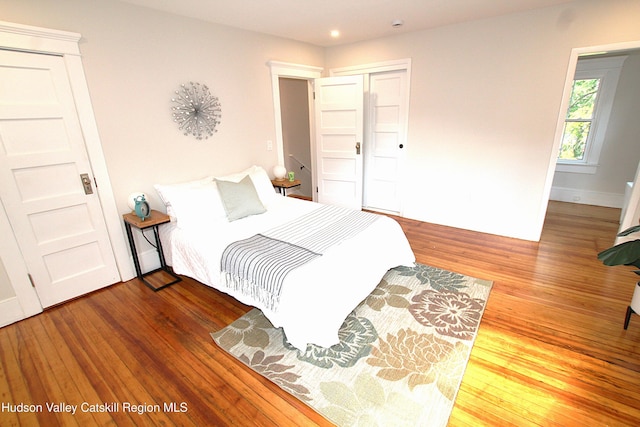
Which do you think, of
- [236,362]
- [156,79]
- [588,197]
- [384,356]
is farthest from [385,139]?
[588,197]

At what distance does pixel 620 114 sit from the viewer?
4.48 metres

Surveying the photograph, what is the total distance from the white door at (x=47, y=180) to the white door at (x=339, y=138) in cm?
299

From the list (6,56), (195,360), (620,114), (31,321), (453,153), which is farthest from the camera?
(620,114)

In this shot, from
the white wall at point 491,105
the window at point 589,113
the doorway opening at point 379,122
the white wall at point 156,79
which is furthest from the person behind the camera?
the window at point 589,113

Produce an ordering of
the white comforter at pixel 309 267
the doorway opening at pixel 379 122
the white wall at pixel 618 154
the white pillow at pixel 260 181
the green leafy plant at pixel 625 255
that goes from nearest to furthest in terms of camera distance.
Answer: the green leafy plant at pixel 625 255, the white comforter at pixel 309 267, the white pillow at pixel 260 181, the doorway opening at pixel 379 122, the white wall at pixel 618 154

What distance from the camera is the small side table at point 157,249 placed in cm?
261

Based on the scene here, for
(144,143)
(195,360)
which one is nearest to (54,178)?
(144,143)

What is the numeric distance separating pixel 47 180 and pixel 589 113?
725 centimetres

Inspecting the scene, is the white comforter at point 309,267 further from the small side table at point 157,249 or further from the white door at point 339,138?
the white door at point 339,138

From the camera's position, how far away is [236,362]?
1.88 metres

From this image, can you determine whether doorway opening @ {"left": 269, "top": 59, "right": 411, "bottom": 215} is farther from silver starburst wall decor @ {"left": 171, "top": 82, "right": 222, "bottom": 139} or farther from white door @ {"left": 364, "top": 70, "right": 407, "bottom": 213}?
silver starburst wall decor @ {"left": 171, "top": 82, "right": 222, "bottom": 139}

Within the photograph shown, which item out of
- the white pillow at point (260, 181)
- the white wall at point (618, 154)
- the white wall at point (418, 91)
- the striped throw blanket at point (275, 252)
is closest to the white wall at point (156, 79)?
the white wall at point (418, 91)

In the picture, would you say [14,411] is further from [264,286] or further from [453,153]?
[453,153]

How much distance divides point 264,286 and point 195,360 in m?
0.65
